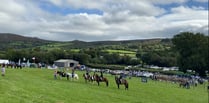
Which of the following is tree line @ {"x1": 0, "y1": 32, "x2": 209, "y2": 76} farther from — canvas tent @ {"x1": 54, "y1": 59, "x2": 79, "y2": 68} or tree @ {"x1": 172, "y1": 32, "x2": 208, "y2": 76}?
canvas tent @ {"x1": 54, "y1": 59, "x2": 79, "y2": 68}

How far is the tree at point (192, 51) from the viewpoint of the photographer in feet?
374

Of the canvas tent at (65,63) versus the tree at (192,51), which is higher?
the tree at (192,51)

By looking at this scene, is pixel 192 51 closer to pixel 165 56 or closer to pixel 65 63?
pixel 65 63

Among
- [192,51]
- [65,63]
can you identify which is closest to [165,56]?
[65,63]

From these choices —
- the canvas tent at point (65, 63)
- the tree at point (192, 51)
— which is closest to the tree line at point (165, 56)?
the tree at point (192, 51)

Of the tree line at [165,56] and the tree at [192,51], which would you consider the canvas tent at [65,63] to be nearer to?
the tree line at [165,56]

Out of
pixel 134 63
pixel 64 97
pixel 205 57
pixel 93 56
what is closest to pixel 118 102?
pixel 64 97

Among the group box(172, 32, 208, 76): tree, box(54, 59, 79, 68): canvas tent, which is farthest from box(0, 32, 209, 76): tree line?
box(54, 59, 79, 68): canvas tent

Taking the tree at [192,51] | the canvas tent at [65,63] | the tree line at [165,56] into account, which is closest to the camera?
the tree at [192,51]

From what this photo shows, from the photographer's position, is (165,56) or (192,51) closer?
(192,51)

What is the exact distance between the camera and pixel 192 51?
394 feet

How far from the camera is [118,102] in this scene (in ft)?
107

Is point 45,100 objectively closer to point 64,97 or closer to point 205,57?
point 64,97

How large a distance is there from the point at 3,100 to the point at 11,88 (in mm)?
7117
